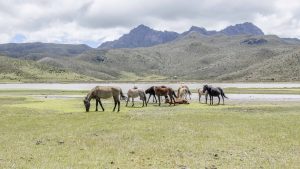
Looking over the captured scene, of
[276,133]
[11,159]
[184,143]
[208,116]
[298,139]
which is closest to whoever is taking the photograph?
[11,159]

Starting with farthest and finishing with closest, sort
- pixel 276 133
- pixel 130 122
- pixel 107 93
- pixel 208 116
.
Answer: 1. pixel 107 93
2. pixel 208 116
3. pixel 130 122
4. pixel 276 133

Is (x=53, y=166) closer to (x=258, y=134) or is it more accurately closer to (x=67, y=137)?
(x=67, y=137)

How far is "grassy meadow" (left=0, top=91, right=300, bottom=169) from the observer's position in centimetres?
1678

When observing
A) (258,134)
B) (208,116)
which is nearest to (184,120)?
(208,116)

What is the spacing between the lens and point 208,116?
104 ft

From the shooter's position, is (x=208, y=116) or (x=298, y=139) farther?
(x=208, y=116)

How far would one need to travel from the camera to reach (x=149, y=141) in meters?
21.5

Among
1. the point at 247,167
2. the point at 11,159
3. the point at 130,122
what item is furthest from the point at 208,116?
the point at 11,159

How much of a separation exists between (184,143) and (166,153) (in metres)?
2.59

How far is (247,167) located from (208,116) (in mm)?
15830

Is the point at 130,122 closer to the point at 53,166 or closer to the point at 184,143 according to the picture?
the point at 184,143

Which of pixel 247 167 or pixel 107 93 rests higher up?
pixel 107 93

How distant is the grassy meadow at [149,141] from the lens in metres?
16.8

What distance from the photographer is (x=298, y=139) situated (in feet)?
73.2
